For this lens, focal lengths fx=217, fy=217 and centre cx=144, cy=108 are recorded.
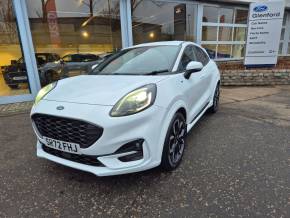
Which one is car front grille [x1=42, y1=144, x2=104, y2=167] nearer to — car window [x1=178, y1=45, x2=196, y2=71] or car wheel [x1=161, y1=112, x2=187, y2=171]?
car wheel [x1=161, y1=112, x2=187, y2=171]

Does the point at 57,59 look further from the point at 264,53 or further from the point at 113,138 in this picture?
the point at 264,53

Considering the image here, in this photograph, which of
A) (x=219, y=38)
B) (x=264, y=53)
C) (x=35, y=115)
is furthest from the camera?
(x=219, y=38)

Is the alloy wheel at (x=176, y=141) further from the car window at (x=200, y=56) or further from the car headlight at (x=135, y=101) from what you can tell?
the car window at (x=200, y=56)

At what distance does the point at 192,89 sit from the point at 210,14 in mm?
7607

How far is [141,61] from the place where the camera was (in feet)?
10.3

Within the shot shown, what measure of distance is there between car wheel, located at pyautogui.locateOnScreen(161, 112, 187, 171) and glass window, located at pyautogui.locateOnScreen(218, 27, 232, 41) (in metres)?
8.52

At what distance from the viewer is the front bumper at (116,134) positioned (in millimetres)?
1948

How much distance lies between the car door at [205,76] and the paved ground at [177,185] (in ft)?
2.28

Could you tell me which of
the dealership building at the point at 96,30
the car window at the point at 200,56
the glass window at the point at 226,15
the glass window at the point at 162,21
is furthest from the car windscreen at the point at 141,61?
the glass window at the point at 226,15

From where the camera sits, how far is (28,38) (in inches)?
229

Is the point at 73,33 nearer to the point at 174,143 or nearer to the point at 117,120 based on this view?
the point at 174,143

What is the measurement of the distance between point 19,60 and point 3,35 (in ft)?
2.50

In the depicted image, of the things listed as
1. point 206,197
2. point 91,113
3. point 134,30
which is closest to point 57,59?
point 134,30

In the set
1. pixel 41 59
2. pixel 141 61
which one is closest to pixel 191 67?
pixel 141 61
